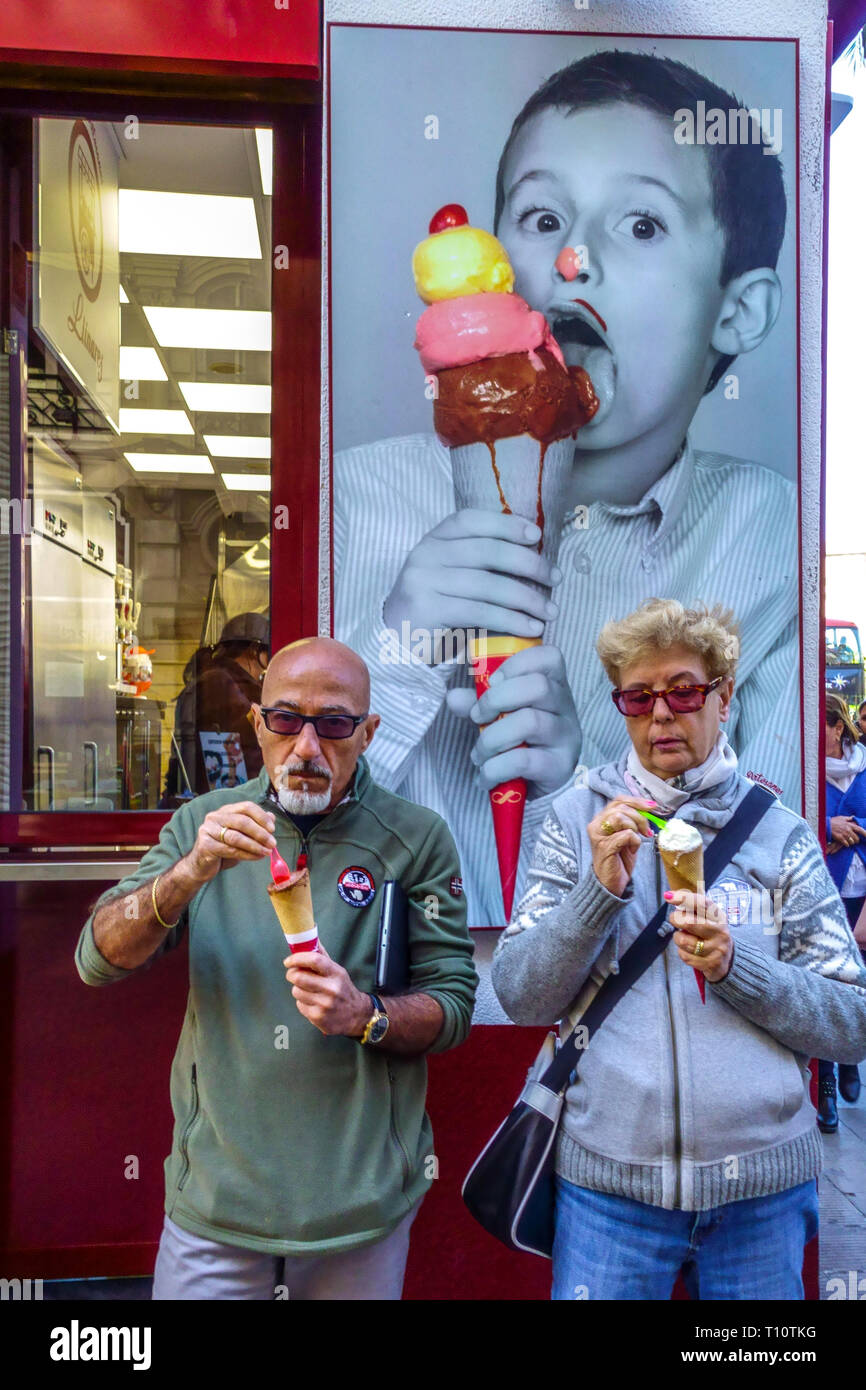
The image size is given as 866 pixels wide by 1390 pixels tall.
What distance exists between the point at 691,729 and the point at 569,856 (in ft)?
1.23

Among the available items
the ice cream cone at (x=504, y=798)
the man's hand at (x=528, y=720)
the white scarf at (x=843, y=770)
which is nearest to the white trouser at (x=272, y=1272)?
the ice cream cone at (x=504, y=798)

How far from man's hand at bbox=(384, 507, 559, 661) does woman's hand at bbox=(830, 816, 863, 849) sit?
2923mm

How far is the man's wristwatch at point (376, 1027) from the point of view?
2.06 metres

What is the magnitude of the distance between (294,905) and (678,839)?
0.74m

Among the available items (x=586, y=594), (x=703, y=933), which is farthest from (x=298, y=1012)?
(x=586, y=594)

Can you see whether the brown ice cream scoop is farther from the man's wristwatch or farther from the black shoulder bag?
the man's wristwatch

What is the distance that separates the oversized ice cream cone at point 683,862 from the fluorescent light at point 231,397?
2.28 meters

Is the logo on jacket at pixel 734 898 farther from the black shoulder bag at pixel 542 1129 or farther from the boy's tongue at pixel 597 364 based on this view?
the boy's tongue at pixel 597 364

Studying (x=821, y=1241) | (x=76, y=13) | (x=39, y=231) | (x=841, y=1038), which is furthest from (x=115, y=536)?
(x=821, y=1241)

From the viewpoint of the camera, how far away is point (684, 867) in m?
2.10

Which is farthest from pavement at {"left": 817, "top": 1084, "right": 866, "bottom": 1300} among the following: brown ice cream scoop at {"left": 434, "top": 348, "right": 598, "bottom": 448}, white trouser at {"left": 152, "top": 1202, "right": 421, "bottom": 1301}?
brown ice cream scoop at {"left": 434, "top": 348, "right": 598, "bottom": 448}
